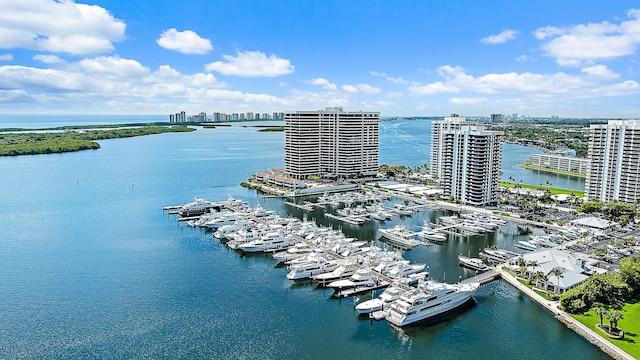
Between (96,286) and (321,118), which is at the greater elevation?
(321,118)

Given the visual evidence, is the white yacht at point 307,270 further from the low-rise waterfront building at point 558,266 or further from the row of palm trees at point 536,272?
the low-rise waterfront building at point 558,266

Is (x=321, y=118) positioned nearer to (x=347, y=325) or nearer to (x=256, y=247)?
(x=256, y=247)

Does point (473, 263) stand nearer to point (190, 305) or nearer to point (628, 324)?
point (628, 324)

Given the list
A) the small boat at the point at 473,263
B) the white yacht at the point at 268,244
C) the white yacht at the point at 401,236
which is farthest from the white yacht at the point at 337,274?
the small boat at the point at 473,263

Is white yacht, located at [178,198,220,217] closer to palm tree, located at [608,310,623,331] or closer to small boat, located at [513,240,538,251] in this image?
small boat, located at [513,240,538,251]

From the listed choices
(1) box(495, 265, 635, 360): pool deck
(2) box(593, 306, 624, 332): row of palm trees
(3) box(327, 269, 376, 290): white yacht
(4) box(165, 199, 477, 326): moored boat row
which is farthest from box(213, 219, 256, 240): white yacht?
(2) box(593, 306, 624, 332): row of palm trees

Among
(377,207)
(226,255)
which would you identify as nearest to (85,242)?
(226,255)

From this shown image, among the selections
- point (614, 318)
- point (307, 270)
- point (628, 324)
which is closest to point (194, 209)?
point (307, 270)
